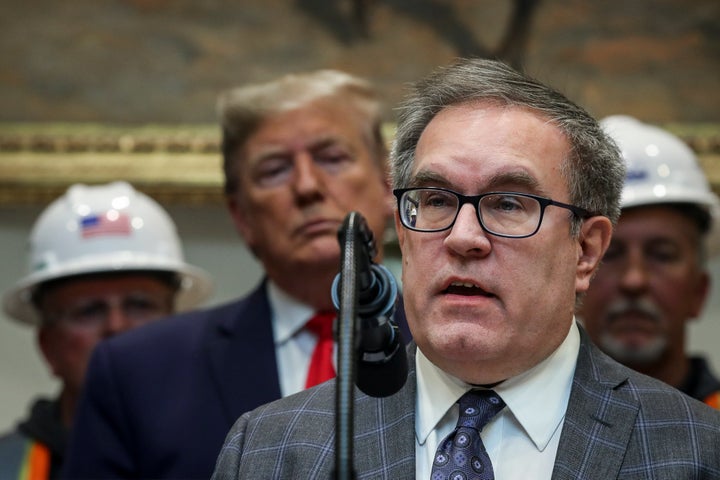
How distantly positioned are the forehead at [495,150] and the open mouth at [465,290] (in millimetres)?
163

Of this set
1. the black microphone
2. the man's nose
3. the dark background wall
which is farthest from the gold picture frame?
the black microphone

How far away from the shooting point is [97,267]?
482cm

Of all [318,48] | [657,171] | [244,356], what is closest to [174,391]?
[244,356]

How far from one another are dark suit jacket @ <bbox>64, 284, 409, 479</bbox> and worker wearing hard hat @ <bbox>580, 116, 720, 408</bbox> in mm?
1146

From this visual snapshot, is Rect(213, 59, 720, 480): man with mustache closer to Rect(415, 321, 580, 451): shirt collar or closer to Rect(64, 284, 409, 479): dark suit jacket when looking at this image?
Rect(415, 321, 580, 451): shirt collar

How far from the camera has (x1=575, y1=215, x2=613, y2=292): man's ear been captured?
2.44m

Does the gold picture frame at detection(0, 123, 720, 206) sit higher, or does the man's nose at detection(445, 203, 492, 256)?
the man's nose at detection(445, 203, 492, 256)

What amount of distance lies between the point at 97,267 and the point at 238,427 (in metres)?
2.53

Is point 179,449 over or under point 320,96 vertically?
A: under

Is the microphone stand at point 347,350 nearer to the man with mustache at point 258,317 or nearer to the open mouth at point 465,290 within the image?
the open mouth at point 465,290

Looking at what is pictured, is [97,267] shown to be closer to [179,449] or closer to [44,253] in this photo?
[44,253]

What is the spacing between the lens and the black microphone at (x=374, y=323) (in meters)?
2.05

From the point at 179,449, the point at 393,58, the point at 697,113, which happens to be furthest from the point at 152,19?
the point at 179,449

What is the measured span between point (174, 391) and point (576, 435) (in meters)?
1.50
